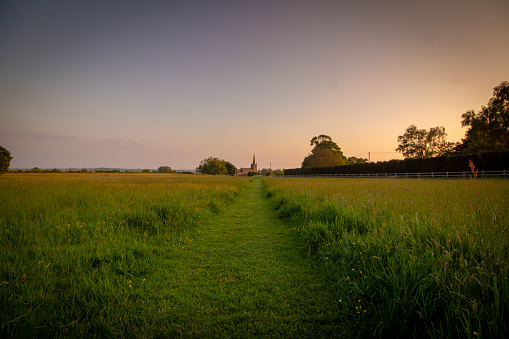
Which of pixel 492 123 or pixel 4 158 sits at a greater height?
pixel 492 123

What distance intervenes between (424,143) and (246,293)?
2657 inches

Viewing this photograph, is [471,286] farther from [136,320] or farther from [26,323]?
[26,323]

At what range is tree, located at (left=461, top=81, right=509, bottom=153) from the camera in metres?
29.9

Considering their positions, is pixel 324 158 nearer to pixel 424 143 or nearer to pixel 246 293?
pixel 424 143

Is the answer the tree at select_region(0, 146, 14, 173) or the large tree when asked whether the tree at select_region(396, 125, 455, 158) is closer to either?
the large tree

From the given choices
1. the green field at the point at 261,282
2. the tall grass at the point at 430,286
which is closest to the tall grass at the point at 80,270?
the green field at the point at 261,282

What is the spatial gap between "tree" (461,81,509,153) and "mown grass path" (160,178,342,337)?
4555cm

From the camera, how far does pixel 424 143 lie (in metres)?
51.8

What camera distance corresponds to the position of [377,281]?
2350mm

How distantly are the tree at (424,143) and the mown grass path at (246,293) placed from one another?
64.6 m

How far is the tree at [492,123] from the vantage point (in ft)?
98.0

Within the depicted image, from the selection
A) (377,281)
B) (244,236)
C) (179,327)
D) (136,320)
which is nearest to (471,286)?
(377,281)

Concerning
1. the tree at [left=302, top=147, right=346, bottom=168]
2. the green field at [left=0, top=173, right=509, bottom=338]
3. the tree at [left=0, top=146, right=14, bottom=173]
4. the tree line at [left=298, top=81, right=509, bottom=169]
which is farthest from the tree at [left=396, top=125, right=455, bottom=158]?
the tree at [left=0, top=146, right=14, bottom=173]

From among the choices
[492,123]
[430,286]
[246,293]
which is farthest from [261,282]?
[492,123]
